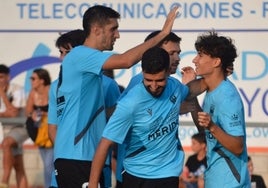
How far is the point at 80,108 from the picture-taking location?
8055 mm

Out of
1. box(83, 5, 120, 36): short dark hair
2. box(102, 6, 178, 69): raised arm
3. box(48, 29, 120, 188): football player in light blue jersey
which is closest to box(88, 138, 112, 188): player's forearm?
box(102, 6, 178, 69): raised arm

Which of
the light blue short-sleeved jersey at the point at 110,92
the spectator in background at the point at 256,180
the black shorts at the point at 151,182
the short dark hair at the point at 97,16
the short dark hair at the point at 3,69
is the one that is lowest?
the spectator in background at the point at 256,180

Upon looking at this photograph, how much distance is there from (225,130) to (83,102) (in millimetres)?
1059

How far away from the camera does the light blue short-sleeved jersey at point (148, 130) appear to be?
7.78 meters

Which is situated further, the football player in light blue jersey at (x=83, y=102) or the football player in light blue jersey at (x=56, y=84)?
the football player in light blue jersey at (x=56, y=84)

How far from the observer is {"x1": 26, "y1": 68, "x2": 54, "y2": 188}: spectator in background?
13453 millimetres

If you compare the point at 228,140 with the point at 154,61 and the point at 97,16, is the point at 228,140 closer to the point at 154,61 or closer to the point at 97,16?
the point at 154,61

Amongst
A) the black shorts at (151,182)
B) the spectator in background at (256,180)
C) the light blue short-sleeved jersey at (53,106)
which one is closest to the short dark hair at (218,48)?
the black shorts at (151,182)

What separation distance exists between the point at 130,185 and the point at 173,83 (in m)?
0.81

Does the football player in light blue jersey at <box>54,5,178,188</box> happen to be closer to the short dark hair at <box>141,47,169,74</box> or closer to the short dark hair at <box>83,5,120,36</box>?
the short dark hair at <box>83,5,120,36</box>

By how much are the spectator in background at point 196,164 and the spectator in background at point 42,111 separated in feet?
5.43

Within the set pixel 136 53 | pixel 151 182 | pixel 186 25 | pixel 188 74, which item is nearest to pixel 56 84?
pixel 188 74

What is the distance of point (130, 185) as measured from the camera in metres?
8.07

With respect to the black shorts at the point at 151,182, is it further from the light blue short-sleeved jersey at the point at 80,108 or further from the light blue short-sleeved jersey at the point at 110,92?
the light blue short-sleeved jersey at the point at 110,92
